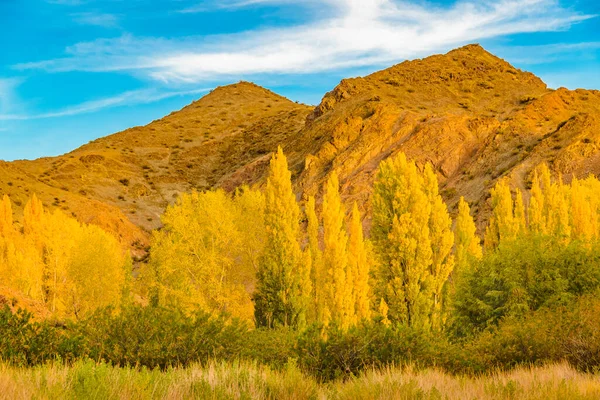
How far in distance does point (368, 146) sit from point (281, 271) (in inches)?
1889

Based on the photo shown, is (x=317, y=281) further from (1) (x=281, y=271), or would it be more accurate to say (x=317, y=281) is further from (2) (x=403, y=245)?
(2) (x=403, y=245)

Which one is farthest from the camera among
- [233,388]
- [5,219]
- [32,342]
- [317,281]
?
[5,219]

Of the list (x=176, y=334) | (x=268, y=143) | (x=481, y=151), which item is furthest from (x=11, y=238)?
(x=268, y=143)

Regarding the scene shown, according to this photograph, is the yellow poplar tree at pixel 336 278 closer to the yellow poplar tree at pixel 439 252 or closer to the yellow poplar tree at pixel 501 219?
the yellow poplar tree at pixel 439 252

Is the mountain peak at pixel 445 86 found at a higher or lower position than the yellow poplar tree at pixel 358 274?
higher

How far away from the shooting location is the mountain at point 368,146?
64.8 m

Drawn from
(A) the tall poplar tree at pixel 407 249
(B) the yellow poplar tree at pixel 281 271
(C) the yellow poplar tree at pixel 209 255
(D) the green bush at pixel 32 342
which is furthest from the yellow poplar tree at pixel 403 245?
(D) the green bush at pixel 32 342

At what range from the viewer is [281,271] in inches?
1087

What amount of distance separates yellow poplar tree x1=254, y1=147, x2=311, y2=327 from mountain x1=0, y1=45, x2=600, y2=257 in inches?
1291

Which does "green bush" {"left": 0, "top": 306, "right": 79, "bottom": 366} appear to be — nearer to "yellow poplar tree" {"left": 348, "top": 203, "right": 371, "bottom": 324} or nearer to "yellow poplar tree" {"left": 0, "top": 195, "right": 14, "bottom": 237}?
"yellow poplar tree" {"left": 348, "top": 203, "right": 371, "bottom": 324}

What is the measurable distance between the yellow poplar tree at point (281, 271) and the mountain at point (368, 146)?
32789mm

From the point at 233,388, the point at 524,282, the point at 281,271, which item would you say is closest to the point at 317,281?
the point at 281,271

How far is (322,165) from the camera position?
244 ft

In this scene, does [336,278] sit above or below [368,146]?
below
